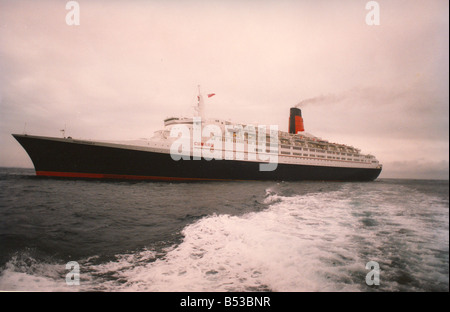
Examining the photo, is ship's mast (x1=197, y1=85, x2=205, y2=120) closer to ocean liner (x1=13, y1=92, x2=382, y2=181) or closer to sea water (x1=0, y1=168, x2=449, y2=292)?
ocean liner (x1=13, y1=92, x2=382, y2=181)

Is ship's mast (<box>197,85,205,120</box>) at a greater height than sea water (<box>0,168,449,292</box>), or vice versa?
ship's mast (<box>197,85,205,120</box>)

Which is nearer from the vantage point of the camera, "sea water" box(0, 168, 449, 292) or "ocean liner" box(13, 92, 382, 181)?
"sea water" box(0, 168, 449, 292)

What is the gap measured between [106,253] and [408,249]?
22.7 feet

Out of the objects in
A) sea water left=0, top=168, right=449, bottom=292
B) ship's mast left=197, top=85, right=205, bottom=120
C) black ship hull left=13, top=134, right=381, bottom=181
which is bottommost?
sea water left=0, top=168, right=449, bottom=292

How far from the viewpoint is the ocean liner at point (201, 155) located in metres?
18.0

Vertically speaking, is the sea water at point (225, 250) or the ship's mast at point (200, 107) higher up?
the ship's mast at point (200, 107)

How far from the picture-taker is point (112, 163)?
61.7 ft

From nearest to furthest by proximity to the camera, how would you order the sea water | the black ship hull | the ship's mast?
the sea water, the black ship hull, the ship's mast

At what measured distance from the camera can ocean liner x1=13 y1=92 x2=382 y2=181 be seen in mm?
17969

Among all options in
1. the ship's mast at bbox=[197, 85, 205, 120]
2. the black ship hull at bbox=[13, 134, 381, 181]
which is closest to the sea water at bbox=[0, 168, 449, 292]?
the black ship hull at bbox=[13, 134, 381, 181]

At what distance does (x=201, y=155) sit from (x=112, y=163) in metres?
9.08

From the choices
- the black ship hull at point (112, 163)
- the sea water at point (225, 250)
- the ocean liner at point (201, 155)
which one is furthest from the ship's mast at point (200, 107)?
the sea water at point (225, 250)

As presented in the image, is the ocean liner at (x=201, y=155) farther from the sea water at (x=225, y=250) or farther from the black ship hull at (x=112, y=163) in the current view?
the sea water at (x=225, y=250)

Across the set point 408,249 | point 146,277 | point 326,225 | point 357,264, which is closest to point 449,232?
point 408,249
